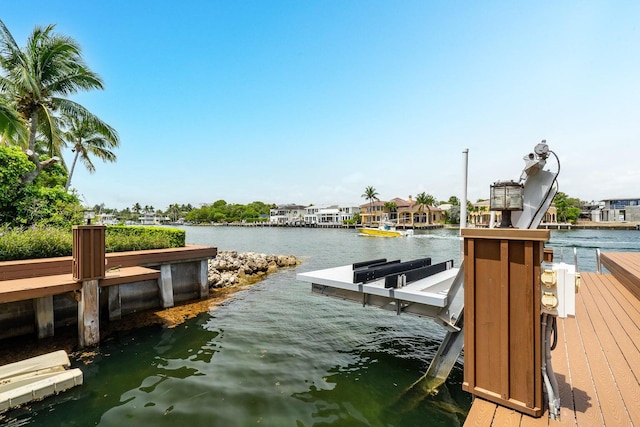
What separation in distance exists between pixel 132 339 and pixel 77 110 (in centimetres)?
1231

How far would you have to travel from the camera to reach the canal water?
391 cm

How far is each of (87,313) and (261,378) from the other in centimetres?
357

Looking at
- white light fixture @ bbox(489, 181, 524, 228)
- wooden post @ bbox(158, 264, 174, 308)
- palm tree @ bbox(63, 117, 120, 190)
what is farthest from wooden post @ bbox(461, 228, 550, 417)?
palm tree @ bbox(63, 117, 120, 190)

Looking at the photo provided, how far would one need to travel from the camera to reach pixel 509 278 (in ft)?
7.54

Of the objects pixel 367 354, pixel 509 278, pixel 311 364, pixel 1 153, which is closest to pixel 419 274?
pixel 367 354

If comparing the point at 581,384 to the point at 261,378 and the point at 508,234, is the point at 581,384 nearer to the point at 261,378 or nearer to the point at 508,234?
the point at 508,234

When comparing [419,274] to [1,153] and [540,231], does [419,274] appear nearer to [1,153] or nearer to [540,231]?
[540,231]

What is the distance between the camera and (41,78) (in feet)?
41.5

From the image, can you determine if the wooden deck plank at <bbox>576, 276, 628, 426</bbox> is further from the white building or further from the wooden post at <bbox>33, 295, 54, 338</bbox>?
the white building

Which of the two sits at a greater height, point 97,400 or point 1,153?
point 1,153

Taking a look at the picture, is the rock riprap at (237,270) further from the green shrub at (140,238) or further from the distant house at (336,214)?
the distant house at (336,214)

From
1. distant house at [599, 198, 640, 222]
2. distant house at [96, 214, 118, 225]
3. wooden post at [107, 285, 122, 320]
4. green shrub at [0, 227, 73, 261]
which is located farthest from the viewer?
distant house at [599, 198, 640, 222]

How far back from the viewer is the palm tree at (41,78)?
1209cm

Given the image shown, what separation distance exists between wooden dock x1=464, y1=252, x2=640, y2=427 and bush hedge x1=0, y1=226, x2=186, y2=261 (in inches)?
362
